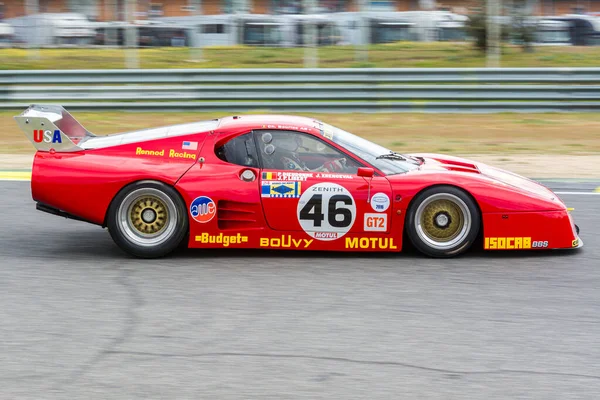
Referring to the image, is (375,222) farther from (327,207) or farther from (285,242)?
(285,242)

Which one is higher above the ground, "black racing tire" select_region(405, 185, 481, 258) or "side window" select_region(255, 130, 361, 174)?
"side window" select_region(255, 130, 361, 174)

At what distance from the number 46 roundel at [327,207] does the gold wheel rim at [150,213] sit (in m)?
1.05

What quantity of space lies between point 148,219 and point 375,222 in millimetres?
1733

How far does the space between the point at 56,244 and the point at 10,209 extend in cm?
152

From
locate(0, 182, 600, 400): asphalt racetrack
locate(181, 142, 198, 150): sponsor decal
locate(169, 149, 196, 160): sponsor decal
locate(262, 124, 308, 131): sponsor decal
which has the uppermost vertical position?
locate(262, 124, 308, 131): sponsor decal

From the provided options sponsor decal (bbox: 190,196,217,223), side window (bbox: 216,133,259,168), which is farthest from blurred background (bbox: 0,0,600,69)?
sponsor decal (bbox: 190,196,217,223)

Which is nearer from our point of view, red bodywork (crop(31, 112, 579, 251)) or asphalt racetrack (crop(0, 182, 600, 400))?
asphalt racetrack (crop(0, 182, 600, 400))

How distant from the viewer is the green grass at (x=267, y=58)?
15.2m

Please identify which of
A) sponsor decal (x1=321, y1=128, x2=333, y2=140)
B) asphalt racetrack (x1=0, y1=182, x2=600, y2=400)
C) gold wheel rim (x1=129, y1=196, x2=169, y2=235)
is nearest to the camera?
asphalt racetrack (x1=0, y1=182, x2=600, y2=400)

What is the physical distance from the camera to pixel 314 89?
13.8 m

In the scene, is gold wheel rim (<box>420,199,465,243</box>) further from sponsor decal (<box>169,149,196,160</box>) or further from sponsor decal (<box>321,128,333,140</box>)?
sponsor decal (<box>169,149,196,160</box>)

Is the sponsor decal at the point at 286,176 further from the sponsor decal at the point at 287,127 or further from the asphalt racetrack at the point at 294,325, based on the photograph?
the asphalt racetrack at the point at 294,325

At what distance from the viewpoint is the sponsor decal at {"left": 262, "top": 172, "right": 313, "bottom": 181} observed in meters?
6.37

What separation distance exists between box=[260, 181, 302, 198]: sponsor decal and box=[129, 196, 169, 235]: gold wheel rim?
2.59 feet
